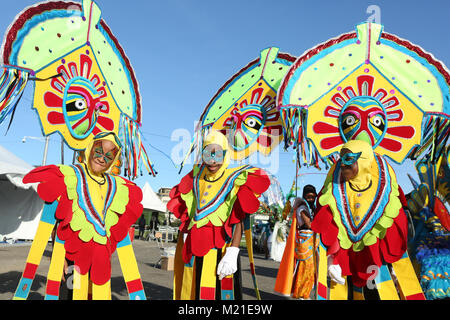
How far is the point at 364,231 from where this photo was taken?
2473mm

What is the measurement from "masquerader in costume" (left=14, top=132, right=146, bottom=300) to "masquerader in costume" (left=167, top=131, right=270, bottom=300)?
41 centimetres

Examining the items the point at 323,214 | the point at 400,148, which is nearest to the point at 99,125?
the point at 323,214

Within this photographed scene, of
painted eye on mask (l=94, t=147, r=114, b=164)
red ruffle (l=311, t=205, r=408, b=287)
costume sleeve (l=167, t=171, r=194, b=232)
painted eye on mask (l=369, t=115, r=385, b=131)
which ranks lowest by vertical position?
red ruffle (l=311, t=205, r=408, b=287)

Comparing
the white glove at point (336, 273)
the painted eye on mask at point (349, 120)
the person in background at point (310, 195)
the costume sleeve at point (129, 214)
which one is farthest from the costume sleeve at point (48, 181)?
the person in background at point (310, 195)

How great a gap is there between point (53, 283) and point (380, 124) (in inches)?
109

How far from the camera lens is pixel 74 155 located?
339 centimetres

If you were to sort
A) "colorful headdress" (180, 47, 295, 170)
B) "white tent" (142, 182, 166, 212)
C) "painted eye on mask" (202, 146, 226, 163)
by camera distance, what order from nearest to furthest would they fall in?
"painted eye on mask" (202, 146, 226, 163) < "colorful headdress" (180, 47, 295, 170) < "white tent" (142, 182, 166, 212)

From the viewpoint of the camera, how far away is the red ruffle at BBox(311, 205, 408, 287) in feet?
7.95

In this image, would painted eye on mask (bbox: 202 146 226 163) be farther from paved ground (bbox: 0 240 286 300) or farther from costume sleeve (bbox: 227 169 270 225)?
paved ground (bbox: 0 240 286 300)

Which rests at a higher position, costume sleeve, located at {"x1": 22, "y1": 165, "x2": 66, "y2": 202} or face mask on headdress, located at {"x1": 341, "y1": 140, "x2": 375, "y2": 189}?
face mask on headdress, located at {"x1": 341, "y1": 140, "x2": 375, "y2": 189}

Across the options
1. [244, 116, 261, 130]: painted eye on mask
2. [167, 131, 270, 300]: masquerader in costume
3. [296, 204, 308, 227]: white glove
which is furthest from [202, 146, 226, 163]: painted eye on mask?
[296, 204, 308, 227]: white glove

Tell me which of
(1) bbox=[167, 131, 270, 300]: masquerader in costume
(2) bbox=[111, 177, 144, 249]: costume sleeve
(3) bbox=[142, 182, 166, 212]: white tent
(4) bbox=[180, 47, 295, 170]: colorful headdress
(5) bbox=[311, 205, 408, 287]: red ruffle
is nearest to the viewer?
(5) bbox=[311, 205, 408, 287]: red ruffle

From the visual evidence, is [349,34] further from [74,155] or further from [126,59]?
[74,155]

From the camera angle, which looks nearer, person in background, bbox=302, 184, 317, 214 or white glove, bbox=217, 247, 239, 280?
white glove, bbox=217, 247, 239, 280
